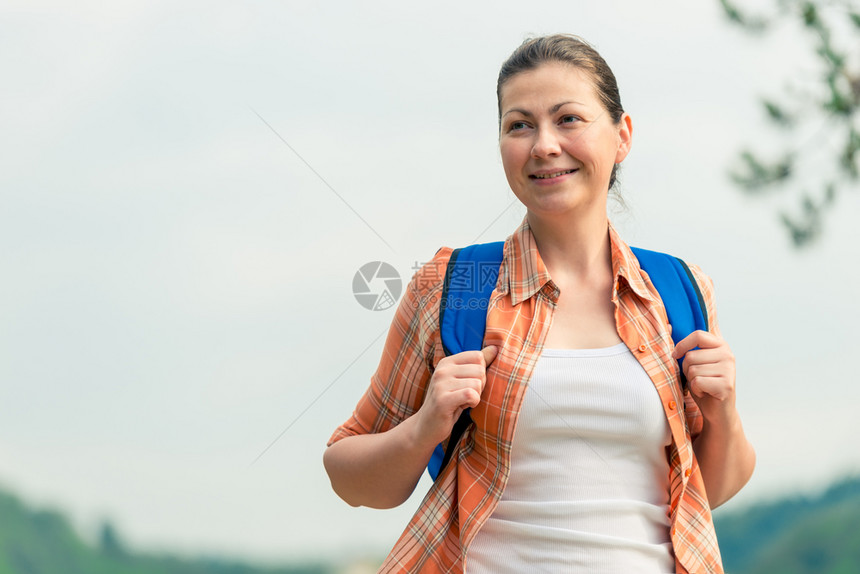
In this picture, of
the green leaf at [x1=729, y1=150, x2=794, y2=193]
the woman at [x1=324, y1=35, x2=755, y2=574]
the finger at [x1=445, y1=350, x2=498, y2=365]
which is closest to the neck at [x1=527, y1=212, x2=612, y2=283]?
the woman at [x1=324, y1=35, x2=755, y2=574]

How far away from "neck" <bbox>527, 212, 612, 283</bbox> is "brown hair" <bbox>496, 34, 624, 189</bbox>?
170 mm

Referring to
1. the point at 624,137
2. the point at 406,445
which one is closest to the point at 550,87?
the point at 624,137

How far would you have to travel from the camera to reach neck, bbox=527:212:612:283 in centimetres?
122

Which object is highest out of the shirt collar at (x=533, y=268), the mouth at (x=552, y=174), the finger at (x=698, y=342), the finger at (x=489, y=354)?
the mouth at (x=552, y=174)

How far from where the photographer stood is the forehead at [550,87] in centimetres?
116

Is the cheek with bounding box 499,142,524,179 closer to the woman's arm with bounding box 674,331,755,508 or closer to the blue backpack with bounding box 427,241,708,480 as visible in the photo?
the blue backpack with bounding box 427,241,708,480

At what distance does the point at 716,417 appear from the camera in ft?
3.66

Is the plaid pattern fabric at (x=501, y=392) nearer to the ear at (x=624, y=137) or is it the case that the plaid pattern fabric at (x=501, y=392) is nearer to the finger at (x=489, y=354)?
the finger at (x=489, y=354)

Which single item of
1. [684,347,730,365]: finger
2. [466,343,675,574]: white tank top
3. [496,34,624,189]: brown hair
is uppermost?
[496,34,624,189]: brown hair

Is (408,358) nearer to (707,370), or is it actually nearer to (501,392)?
(501,392)

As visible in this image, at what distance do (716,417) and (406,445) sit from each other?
16.6 inches

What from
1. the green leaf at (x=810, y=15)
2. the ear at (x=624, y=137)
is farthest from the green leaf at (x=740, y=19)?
the ear at (x=624, y=137)

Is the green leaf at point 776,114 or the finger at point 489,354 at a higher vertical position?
the green leaf at point 776,114

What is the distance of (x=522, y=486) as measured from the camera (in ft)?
3.49
